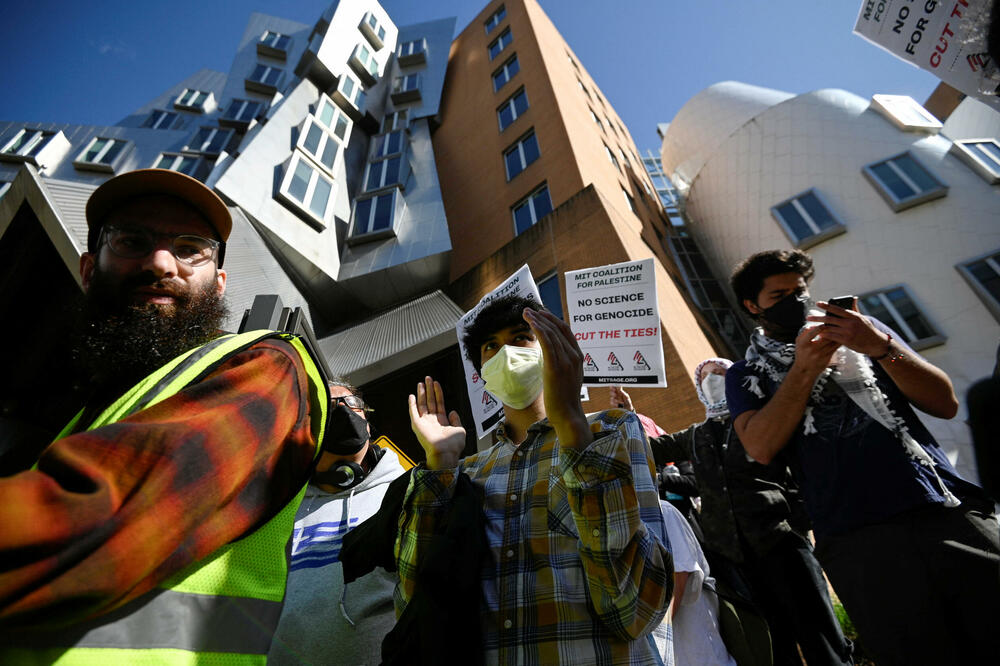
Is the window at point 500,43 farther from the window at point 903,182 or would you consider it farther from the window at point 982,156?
the window at point 982,156

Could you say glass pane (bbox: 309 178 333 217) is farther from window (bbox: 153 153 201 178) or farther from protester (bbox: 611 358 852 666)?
protester (bbox: 611 358 852 666)

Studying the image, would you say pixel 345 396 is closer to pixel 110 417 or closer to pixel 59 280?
pixel 110 417

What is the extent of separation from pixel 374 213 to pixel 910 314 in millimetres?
13949

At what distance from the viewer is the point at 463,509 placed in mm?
1687

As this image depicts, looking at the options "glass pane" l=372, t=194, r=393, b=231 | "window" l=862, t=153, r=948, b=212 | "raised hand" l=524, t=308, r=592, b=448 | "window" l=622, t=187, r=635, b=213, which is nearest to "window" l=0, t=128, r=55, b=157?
"glass pane" l=372, t=194, r=393, b=231

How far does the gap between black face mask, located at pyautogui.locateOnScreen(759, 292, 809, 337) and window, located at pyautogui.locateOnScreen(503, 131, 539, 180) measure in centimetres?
1088

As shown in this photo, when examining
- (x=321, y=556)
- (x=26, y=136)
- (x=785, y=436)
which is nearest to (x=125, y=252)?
(x=321, y=556)

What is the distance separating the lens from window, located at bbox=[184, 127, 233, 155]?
1856 centimetres

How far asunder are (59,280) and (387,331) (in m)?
6.50

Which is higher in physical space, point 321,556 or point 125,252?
point 125,252

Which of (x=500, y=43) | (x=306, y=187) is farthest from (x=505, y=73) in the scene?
(x=306, y=187)

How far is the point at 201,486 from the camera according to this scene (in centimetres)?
84

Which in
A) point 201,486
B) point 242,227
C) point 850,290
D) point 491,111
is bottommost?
point 201,486

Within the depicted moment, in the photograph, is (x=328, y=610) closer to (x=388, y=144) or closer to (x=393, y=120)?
(x=388, y=144)
